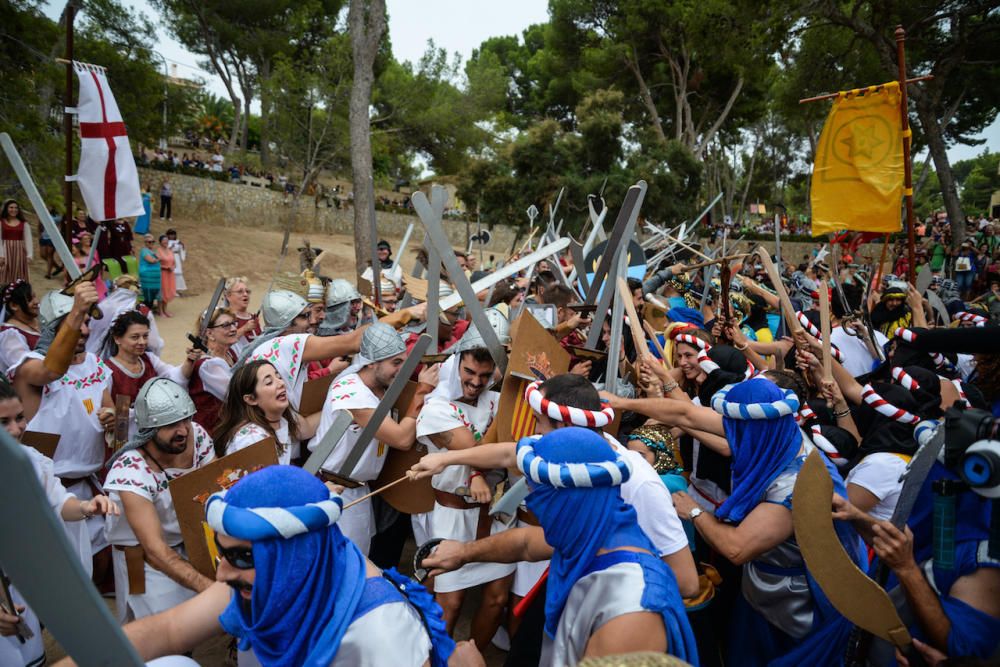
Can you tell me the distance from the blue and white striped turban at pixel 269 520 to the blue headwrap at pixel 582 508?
Answer: 2.04ft

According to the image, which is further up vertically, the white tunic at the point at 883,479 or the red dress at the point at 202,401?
the white tunic at the point at 883,479

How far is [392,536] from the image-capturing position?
3984mm

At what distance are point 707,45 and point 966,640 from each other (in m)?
22.2

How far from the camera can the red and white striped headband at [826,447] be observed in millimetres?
3121

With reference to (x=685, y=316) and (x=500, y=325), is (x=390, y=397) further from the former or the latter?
(x=685, y=316)

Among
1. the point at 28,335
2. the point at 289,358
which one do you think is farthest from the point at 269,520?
the point at 28,335

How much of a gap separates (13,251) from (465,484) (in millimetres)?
11098

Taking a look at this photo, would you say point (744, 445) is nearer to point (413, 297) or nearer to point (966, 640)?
point (966, 640)

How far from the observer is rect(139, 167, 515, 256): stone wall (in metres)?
27.0

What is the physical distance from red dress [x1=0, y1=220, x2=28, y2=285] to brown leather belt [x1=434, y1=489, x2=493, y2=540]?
1047 cm

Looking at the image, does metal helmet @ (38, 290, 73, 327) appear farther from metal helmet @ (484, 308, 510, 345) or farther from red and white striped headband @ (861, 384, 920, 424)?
red and white striped headband @ (861, 384, 920, 424)

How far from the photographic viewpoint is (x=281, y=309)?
15.8 ft

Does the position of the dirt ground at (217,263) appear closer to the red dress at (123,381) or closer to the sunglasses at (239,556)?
the red dress at (123,381)

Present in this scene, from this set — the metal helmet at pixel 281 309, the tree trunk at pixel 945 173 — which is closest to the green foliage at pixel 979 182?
the tree trunk at pixel 945 173
